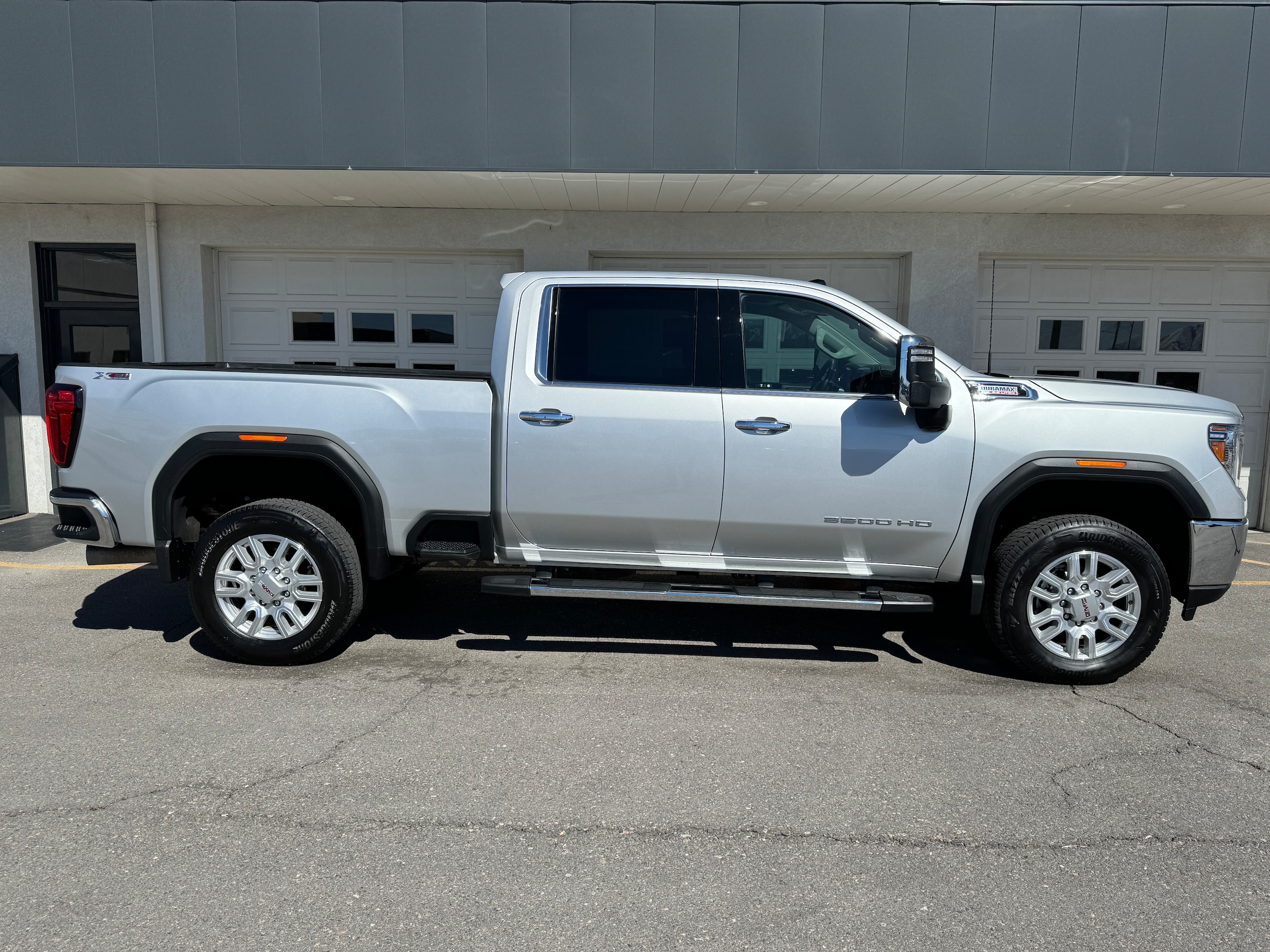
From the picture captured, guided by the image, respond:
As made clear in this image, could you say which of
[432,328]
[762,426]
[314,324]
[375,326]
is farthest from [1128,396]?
[314,324]

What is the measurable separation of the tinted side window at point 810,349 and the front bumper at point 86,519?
363cm

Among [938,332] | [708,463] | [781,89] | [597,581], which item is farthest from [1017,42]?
[597,581]

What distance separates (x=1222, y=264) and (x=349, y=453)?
9.33 meters

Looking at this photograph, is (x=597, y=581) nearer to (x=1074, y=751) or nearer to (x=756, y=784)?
(x=756, y=784)

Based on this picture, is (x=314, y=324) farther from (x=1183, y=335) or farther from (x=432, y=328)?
(x=1183, y=335)

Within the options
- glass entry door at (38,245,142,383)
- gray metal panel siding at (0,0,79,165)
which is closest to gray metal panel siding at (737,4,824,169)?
gray metal panel siding at (0,0,79,165)

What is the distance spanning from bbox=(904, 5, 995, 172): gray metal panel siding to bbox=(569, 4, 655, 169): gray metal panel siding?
218 cm

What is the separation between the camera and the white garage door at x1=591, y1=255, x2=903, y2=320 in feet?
30.7

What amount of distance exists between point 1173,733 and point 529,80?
654cm

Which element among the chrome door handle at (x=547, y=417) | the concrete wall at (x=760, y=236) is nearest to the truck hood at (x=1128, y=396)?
the chrome door handle at (x=547, y=417)

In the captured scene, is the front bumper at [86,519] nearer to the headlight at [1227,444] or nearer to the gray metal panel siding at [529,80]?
the gray metal panel siding at [529,80]

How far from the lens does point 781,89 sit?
23.8ft

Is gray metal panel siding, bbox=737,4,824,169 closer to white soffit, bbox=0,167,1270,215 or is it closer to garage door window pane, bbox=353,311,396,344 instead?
white soffit, bbox=0,167,1270,215

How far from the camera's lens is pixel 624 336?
486cm
